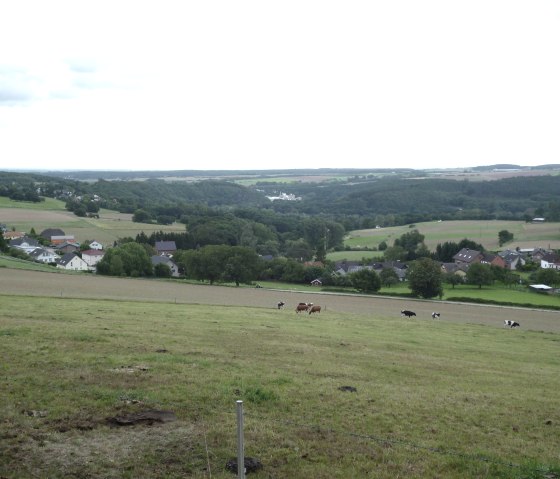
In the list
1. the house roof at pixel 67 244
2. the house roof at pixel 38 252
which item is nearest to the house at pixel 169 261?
the house roof at pixel 38 252

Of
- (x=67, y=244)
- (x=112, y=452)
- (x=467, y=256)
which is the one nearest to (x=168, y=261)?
(x=67, y=244)

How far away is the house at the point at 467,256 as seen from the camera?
10905 centimetres

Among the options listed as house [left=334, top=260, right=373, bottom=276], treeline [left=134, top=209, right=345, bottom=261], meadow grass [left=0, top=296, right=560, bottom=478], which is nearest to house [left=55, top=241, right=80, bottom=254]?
treeline [left=134, top=209, right=345, bottom=261]

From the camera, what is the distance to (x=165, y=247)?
121m

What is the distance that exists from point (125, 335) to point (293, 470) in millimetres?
13526

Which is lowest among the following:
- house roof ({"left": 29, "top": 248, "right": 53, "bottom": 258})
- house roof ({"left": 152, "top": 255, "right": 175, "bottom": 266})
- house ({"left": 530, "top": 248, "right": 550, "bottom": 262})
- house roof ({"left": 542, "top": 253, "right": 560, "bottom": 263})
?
house ({"left": 530, "top": 248, "right": 550, "bottom": 262})

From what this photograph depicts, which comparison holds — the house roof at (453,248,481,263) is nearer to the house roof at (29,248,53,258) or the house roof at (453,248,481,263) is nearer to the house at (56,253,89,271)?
the house at (56,253,89,271)

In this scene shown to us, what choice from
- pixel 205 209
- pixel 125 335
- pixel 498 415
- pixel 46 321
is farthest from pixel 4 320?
pixel 205 209

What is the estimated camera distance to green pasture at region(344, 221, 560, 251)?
131 metres

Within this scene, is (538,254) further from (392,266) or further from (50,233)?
(50,233)

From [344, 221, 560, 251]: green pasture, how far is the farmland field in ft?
357

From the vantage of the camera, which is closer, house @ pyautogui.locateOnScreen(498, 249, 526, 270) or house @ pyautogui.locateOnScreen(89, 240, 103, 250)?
house @ pyautogui.locateOnScreen(498, 249, 526, 270)

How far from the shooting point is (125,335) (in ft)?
73.8

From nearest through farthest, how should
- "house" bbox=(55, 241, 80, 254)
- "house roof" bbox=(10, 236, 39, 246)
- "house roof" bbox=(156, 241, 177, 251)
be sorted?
"house roof" bbox=(10, 236, 39, 246) < "house" bbox=(55, 241, 80, 254) < "house roof" bbox=(156, 241, 177, 251)
